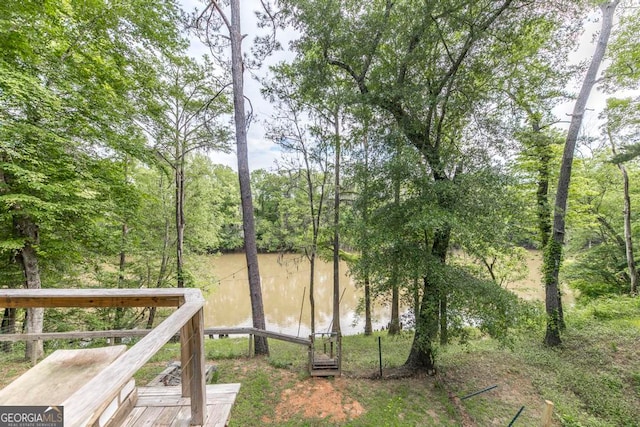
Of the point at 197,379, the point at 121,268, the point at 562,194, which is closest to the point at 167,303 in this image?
the point at 197,379

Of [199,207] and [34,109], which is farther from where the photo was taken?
[199,207]

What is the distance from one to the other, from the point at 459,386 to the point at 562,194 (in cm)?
508

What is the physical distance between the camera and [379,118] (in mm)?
5211

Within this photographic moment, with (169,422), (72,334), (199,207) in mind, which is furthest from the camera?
(199,207)

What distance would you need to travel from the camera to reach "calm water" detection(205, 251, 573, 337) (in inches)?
415

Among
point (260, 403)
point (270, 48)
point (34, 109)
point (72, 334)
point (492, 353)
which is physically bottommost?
point (492, 353)

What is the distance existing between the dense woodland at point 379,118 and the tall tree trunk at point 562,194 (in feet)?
0.12

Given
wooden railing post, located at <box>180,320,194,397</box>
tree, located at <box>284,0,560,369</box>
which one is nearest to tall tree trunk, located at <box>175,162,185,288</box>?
tree, located at <box>284,0,560,369</box>

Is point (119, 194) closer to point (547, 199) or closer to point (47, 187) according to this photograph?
point (47, 187)

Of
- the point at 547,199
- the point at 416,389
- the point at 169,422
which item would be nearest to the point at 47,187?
the point at 169,422

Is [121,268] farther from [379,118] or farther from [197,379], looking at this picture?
[379,118]

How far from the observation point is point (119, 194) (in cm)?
564

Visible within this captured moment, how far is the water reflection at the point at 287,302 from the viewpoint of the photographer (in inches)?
420

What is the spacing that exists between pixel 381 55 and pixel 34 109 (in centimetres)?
622
